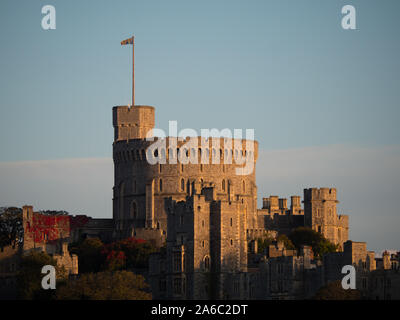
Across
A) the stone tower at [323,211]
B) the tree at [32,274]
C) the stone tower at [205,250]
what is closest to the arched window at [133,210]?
the stone tower at [323,211]

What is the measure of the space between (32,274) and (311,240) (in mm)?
36468

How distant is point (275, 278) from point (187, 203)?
45.3 feet

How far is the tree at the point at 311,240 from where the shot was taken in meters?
179

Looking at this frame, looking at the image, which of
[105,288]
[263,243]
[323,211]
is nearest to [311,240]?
[263,243]

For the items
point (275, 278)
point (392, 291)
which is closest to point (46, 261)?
point (275, 278)

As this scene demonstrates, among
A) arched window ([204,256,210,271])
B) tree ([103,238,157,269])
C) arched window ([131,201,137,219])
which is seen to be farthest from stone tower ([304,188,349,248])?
arched window ([204,256,210,271])

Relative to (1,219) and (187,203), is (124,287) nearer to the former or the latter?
(187,203)

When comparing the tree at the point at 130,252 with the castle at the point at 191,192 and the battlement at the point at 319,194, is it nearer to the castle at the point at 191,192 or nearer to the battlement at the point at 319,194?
the castle at the point at 191,192

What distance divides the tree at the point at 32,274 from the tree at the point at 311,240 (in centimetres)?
3072

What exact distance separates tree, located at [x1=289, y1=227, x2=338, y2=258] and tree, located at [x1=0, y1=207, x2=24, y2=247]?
32.2 metres

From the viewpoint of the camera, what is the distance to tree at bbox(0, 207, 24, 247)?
193875mm

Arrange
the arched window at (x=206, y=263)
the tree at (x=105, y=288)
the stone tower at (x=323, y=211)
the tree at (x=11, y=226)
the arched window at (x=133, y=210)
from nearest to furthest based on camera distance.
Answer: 1. the tree at (x=105, y=288)
2. the arched window at (x=206, y=263)
3. the stone tower at (x=323, y=211)
4. the tree at (x=11, y=226)
5. the arched window at (x=133, y=210)

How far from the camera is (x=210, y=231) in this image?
156 m
